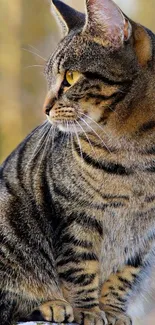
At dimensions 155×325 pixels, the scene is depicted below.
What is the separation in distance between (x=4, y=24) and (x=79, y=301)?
278 cm

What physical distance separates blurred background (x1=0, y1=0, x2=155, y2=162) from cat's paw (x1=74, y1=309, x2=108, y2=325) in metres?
2.32

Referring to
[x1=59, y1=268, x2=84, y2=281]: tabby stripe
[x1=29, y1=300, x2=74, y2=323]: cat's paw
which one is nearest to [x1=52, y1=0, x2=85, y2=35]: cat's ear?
[x1=59, y1=268, x2=84, y2=281]: tabby stripe

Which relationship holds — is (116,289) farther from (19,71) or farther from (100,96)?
(19,71)

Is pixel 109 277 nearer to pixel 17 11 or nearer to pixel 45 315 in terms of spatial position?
pixel 45 315

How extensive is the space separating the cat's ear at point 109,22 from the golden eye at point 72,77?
0.12m

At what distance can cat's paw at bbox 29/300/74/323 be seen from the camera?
2.03m

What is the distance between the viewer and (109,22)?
1885 mm

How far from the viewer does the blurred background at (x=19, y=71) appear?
4.28m

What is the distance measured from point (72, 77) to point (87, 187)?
1.09ft

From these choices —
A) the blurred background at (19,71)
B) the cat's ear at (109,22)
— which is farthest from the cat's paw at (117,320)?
the blurred background at (19,71)

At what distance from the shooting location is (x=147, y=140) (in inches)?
77.2

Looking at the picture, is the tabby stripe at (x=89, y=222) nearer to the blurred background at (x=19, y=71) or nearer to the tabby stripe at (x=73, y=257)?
the tabby stripe at (x=73, y=257)

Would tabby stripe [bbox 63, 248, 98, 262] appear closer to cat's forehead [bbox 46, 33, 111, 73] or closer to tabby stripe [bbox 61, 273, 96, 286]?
tabby stripe [bbox 61, 273, 96, 286]

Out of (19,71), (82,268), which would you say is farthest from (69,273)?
(19,71)
